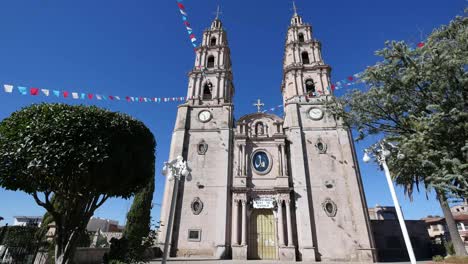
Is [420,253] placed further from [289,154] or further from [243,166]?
[243,166]

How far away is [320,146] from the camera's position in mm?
22000

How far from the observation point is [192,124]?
78.1 feet

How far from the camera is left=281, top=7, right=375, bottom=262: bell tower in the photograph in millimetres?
18188

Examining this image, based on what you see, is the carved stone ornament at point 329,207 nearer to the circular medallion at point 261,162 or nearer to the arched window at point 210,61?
the circular medallion at point 261,162

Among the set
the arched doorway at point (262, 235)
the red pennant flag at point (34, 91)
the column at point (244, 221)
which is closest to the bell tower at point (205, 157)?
the column at point (244, 221)

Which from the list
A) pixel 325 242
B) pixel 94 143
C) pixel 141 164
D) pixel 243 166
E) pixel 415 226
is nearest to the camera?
pixel 94 143

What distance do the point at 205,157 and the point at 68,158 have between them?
13.5m

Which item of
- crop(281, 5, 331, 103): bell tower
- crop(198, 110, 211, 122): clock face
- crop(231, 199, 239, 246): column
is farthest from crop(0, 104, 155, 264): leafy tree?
crop(281, 5, 331, 103): bell tower

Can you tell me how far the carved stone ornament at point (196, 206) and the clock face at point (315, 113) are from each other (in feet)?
42.8

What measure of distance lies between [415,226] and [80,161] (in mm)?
27632

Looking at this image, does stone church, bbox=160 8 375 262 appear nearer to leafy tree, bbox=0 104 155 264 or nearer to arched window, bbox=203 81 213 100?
arched window, bbox=203 81 213 100

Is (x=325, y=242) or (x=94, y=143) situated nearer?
(x=94, y=143)

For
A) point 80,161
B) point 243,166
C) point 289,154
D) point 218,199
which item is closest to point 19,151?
point 80,161

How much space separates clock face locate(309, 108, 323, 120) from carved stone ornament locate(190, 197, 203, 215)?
13033mm
